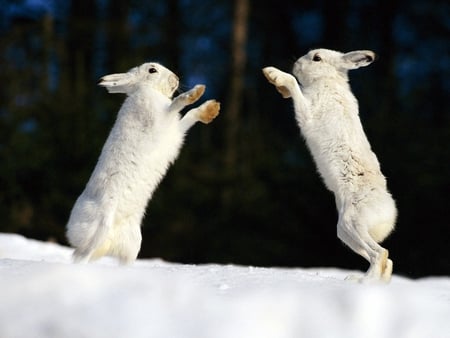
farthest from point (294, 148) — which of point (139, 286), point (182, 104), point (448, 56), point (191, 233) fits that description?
point (139, 286)

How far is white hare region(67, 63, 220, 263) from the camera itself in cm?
543

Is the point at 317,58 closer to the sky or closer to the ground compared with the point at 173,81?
closer to the sky

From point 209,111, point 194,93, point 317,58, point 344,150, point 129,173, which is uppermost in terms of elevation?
point 317,58

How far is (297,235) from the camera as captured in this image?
41.3 feet

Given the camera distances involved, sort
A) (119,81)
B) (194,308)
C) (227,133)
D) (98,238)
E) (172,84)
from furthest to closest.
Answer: (227,133)
(172,84)
(119,81)
(98,238)
(194,308)

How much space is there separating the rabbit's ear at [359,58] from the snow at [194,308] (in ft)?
7.54

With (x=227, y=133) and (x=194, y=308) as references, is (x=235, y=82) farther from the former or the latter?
(x=194, y=308)

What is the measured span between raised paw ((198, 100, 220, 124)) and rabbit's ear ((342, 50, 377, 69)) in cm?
118

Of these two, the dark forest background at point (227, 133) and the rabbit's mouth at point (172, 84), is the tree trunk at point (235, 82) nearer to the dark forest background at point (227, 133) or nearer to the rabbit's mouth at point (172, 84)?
the dark forest background at point (227, 133)

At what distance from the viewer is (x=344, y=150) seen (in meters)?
5.41

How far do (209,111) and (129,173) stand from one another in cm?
81

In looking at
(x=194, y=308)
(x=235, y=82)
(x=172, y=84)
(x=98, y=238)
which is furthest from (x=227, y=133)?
(x=194, y=308)

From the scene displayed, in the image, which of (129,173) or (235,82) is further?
(235,82)

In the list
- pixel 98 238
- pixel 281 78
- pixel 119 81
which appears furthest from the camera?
pixel 119 81
